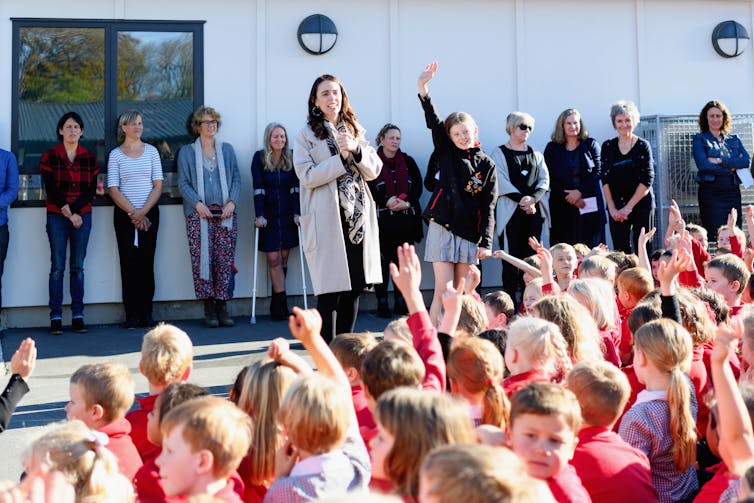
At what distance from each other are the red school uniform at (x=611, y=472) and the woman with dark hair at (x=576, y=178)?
6625 mm

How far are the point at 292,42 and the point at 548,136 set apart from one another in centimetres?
279

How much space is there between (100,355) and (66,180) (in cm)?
184

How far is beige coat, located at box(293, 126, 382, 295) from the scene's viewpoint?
218 inches

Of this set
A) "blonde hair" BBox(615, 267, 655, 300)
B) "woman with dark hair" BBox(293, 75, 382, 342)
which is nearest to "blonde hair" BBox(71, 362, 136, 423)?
"woman with dark hair" BBox(293, 75, 382, 342)

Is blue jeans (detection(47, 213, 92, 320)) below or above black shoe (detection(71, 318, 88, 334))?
above

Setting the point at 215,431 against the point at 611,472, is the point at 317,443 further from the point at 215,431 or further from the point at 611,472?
the point at 611,472

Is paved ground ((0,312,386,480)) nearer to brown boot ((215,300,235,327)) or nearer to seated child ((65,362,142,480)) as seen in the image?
brown boot ((215,300,235,327))

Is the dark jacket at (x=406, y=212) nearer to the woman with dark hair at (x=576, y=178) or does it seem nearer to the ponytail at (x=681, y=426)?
the woman with dark hair at (x=576, y=178)

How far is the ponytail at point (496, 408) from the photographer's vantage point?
10.7ft

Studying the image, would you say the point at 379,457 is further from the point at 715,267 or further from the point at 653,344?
the point at 715,267

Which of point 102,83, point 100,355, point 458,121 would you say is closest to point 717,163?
point 458,121

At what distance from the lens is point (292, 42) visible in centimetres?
959

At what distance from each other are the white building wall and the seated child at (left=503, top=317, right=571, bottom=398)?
5.84 m

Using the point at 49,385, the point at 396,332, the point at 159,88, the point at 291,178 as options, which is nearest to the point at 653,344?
the point at 396,332
